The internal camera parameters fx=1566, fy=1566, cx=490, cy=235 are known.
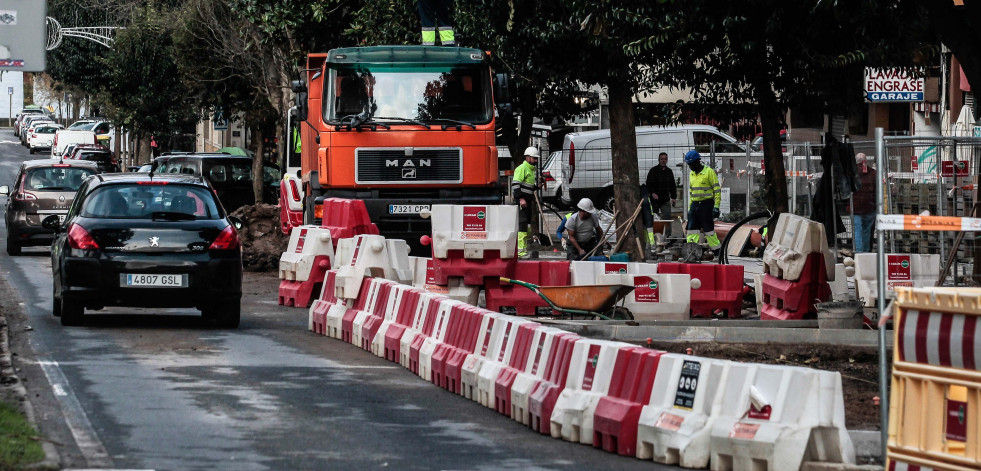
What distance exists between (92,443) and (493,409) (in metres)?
2.82

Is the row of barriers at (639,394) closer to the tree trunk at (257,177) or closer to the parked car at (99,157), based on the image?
the tree trunk at (257,177)

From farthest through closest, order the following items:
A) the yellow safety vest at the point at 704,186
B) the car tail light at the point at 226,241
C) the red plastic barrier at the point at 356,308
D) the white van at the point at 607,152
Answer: the white van at the point at 607,152
the yellow safety vest at the point at 704,186
the car tail light at the point at 226,241
the red plastic barrier at the point at 356,308

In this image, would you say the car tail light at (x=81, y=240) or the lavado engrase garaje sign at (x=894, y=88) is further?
the lavado engrase garaje sign at (x=894, y=88)

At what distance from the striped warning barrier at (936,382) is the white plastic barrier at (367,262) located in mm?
8166

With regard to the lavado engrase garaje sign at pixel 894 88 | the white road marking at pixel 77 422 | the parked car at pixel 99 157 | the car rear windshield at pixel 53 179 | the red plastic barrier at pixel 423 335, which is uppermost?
the parked car at pixel 99 157

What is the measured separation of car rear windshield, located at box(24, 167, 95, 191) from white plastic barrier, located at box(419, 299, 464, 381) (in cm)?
1783

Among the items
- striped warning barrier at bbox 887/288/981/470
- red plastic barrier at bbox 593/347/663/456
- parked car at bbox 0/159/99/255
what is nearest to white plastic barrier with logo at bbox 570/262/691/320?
red plastic barrier at bbox 593/347/663/456

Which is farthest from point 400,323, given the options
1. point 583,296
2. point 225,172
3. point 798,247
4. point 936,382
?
point 225,172

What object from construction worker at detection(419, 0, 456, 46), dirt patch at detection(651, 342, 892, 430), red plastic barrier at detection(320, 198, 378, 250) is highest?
construction worker at detection(419, 0, 456, 46)

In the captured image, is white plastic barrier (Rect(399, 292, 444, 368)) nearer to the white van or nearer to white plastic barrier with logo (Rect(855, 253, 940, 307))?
white plastic barrier with logo (Rect(855, 253, 940, 307))

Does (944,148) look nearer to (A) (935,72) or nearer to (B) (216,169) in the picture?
(A) (935,72)

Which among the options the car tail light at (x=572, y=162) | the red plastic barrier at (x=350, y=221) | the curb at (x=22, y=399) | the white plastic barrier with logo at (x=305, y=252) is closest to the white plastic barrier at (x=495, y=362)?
the curb at (x=22, y=399)

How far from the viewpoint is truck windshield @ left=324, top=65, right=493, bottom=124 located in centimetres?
2053

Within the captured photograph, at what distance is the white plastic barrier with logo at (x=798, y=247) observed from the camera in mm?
14781
